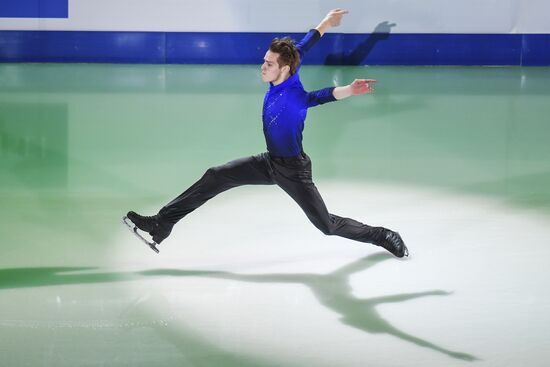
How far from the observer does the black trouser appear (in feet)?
21.4

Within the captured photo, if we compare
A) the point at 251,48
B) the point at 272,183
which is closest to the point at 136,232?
the point at 272,183

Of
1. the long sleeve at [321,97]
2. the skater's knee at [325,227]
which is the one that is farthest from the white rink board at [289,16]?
the long sleeve at [321,97]

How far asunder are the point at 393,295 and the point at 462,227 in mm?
1839

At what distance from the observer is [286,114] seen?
632cm

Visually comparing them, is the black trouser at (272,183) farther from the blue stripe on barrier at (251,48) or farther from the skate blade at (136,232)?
the blue stripe on barrier at (251,48)

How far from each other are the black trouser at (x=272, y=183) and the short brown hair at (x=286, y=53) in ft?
2.09

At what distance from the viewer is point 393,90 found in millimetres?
15359

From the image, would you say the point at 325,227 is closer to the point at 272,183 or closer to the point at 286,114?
the point at 272,183

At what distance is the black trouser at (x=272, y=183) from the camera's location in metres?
6.51

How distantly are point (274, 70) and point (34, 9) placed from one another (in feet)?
42.4

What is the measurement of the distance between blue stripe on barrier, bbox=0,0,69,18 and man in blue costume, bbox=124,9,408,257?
12097mm

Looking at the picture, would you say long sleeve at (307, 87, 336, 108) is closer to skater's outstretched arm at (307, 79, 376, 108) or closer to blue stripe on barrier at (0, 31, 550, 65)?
skater's outstretched arm at (307, 79, 376, 108)

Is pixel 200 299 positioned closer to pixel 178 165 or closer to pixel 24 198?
pixel 24 198

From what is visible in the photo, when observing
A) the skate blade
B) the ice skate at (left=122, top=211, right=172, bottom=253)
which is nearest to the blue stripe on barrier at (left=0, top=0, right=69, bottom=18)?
the skate blade
